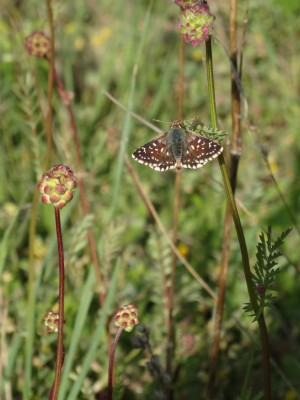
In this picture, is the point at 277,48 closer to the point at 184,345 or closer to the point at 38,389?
the point at 184,345

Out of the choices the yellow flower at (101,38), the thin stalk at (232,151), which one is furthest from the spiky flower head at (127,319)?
the yellow flower at (101,38)

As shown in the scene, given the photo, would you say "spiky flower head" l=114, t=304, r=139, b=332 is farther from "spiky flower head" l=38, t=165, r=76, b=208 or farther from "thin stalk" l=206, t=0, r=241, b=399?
"thin stalk" l=206, t=0, r=241, b=399

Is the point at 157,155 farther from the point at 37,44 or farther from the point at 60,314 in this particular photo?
the point at 37,44

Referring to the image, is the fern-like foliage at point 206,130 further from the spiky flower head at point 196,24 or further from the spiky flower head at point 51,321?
the spiky flower head at point 51,321

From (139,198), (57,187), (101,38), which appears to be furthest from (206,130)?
(101,38)

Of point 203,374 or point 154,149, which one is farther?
point 203,374

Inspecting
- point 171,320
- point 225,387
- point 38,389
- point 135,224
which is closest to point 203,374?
point 225,387

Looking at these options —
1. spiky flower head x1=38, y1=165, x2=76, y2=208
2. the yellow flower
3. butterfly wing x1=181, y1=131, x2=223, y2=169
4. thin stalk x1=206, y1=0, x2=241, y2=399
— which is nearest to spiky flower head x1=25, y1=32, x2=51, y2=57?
thin stalk x1=206, y1=0, x2=241, y2=399
